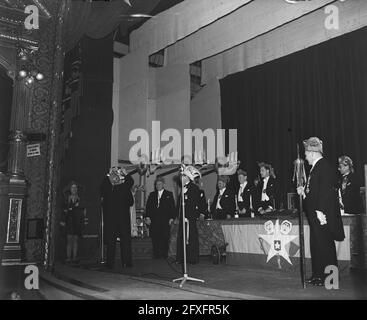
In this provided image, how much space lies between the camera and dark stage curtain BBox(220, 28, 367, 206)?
7.23 meters

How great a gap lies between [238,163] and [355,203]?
14.1 feet

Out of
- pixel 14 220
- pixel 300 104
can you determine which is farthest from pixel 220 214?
pixel 14 220

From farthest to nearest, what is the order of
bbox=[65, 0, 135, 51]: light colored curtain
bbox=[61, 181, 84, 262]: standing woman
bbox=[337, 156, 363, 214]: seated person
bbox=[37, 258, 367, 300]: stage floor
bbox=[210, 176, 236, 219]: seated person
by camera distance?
bbox=[210, 176, 236, 219]: seated person, bbox=[61, 181, 84, 262]: standing woman, bbox=[65, 0, 135, 51]: light colored curtain, bbox=[337, 156, 363, 214]: seated person, bbox=[37, 258, 367, 300]: stage floor

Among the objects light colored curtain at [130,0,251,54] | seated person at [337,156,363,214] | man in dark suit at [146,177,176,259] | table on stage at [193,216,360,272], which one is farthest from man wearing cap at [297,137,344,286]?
light colored curtain at [130,0,251,54]

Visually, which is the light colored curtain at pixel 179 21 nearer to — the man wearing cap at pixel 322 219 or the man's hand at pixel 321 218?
the man wearing cap at pixel 322 219

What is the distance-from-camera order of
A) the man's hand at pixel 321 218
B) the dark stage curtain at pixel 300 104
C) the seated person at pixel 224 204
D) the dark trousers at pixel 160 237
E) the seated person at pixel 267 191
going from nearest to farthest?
the man's hand at pixel 321 218
the seated person at pixel 267 191
the seated person at pixel 224 204
the dark stage curtain at pixel 300 104
the dark trousers at pixel 160 237

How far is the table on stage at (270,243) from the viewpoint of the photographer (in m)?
4.50

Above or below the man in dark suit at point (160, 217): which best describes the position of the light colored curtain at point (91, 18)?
above

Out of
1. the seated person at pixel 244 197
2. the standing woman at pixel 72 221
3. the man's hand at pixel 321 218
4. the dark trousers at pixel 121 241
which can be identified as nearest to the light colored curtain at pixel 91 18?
the standing woman at pixel 72 221

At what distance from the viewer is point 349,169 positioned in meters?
5.52

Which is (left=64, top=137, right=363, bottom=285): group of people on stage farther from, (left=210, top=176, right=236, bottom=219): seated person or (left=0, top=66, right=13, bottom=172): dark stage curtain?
(left=0, top=66, right=13, bottom=172): dark stage curtain

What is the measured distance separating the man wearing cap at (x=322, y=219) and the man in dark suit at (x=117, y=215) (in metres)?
2.70

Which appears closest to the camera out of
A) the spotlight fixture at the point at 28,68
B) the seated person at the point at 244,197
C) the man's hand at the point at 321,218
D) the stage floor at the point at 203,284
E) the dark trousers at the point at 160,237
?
the stage floor at the point at 203,284
